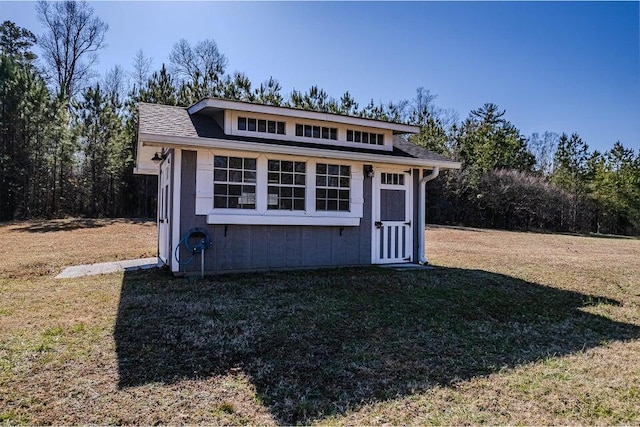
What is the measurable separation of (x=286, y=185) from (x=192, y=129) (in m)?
1.90

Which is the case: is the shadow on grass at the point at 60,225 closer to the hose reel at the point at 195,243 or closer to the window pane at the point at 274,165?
the hose reel at the point at 195,243

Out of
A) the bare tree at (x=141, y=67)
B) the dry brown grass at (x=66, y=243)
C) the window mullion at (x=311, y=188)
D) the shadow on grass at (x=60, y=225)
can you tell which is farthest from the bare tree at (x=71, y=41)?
the window mullion at (x=311, y=188)

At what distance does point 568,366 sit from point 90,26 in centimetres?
2742

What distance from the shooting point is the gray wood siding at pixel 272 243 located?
6.49m

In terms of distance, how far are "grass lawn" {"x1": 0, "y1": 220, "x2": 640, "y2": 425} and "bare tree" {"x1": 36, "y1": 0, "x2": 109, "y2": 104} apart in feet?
66.7

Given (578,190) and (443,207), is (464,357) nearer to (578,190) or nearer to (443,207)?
(443,207)

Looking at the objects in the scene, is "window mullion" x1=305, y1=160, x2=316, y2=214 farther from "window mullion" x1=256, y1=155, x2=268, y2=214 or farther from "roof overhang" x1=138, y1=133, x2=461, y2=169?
"window mullion" x1=256, y1=155, x2=268, y2=214

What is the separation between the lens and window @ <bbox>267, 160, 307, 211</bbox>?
7.01 m

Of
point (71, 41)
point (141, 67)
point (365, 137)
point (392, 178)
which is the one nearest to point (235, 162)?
point (365, 137)

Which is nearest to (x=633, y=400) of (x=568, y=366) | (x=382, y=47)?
(x=568, y=366)

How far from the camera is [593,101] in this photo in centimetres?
1230

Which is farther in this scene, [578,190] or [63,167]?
[578,190]

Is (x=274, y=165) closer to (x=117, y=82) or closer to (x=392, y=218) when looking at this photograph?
(x=392, y=218)

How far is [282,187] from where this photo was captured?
7105 millimetres
